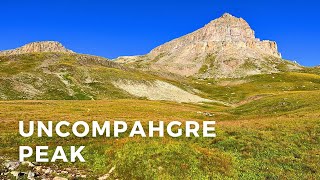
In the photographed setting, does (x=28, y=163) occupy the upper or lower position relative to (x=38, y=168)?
upper

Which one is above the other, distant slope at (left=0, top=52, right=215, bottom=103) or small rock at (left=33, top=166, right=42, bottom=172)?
distant slope at (left=0, top=52, right=215, bottom=103)

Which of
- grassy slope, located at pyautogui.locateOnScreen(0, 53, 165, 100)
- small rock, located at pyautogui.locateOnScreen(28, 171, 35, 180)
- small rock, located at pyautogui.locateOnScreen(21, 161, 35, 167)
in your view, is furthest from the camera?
grassy slope, located at pyautogui.locateOnScreen(0, 53, 165, 100)

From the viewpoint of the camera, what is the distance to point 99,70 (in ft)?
507

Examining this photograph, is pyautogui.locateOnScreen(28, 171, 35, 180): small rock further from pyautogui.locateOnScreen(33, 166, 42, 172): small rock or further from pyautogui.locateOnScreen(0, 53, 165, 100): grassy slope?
pyautogui.locateOnScreen(0, 53, 165, 100): grassy slope

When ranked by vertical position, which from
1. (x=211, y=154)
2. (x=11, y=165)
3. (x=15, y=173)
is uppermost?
(x=211, y=154)

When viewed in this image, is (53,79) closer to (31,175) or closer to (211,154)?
(31,175)

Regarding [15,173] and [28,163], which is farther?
[28,163]

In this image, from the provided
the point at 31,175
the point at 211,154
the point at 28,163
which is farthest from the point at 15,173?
the point at 211,154

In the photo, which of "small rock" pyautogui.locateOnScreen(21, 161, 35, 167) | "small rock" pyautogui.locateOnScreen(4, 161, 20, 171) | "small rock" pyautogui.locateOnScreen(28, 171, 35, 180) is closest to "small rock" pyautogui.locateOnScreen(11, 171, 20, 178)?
"small rock" pyautogui.locateOnScreen(28, 171, 35, 180)

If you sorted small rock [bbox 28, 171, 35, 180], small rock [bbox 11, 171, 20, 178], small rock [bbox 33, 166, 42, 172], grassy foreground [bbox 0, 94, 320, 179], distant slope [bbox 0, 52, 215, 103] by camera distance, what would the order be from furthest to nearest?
distant slope [bbox 0, 52, 215, 103] < small rock [bbox 33, 166, 42, 172] < grassy foreground [bbox 0, 94, 320, 179] < small rock [bbox 11, 171, 20, 178] < small rock [bbox 28, 171, 35, 180]

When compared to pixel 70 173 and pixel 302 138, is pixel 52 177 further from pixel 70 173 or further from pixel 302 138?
A: pixel 302 138

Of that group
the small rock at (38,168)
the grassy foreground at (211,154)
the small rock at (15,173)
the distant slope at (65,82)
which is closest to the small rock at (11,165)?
the small rock at (15,173)

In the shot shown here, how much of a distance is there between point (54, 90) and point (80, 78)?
21874 millimetres

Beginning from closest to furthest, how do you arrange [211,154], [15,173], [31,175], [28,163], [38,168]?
1. [31,175]
2. [15,173]
3. [38,168]
4. [28,163]
5. [211,154]
